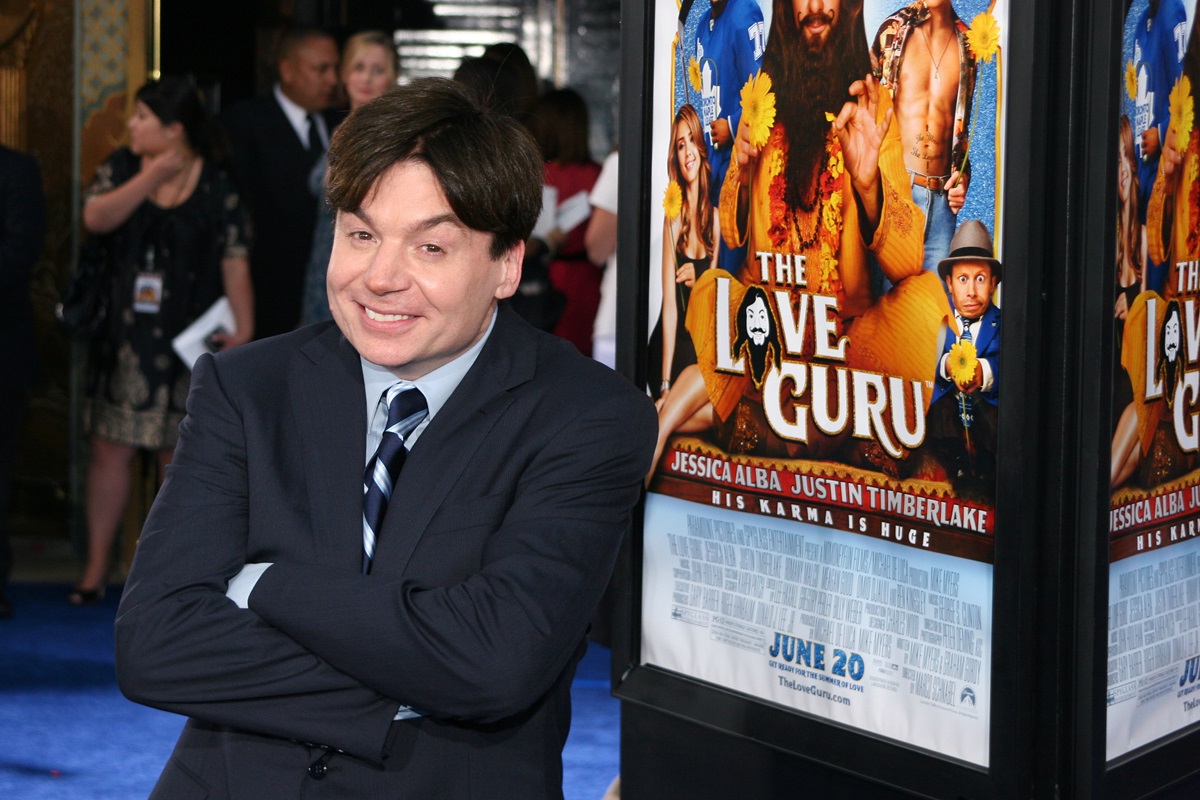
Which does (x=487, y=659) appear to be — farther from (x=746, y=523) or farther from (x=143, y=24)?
(x=143, y=24)

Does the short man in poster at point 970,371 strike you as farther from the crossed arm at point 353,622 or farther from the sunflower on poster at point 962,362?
the crossed arm at point 353,622

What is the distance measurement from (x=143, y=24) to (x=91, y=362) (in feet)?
4.37

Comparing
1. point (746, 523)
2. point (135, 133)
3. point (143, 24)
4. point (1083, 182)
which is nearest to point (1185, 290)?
point (1083, 182)

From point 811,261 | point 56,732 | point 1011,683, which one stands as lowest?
point 56,732

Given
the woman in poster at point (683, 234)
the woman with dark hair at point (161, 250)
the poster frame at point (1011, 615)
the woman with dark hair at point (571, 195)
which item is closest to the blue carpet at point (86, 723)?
the woman with dark hair at point (161, 250)

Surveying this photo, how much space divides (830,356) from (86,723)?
2837 millimetres

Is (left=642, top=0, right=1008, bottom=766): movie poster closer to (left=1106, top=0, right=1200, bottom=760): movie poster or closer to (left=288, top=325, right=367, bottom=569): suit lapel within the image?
Result: (left=1106, top=0, right=1200, bottom=760): movie poster

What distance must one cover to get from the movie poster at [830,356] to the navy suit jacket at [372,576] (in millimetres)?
395

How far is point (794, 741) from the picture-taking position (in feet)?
7.45

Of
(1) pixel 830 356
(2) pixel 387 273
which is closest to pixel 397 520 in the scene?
(2) pixel 387 273

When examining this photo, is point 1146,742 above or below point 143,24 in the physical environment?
below

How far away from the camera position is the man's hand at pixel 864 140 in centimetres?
209

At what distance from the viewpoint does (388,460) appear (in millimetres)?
1863

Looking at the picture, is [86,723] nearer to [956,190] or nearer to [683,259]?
[683,259]
